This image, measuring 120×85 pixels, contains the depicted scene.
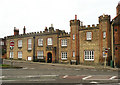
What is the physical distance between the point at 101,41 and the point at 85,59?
4.89 m

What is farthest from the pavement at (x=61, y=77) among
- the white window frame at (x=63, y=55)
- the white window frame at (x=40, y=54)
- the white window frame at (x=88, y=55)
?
the white window frame at (x=40, y=54)

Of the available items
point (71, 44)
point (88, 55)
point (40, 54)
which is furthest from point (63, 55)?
point (40, 54)

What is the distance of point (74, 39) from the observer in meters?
29.6

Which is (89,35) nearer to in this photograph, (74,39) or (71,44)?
(74,39)

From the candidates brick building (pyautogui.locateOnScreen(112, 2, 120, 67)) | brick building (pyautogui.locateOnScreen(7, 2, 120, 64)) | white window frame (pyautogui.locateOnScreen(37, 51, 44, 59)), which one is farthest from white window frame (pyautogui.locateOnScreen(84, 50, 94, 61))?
white window frame (pyautogui.locateOnScreen(37, 51, 44, 59))

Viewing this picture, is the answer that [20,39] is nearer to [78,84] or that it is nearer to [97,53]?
[97,53]

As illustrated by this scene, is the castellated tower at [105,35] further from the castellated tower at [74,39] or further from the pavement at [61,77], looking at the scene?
the pavement at [61,77]

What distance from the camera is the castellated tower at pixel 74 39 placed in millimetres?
29172

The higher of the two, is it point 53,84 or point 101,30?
point 101,30

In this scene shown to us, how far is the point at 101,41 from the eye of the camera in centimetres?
2628

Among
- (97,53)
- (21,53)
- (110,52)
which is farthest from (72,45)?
(21,53)

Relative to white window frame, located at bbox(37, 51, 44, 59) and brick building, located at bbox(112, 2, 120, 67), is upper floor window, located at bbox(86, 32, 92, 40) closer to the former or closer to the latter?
brick building, located at bbox(112, 2, 120, 67)

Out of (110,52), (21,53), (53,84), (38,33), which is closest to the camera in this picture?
(53,84)

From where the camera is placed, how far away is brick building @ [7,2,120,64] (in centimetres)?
2611
